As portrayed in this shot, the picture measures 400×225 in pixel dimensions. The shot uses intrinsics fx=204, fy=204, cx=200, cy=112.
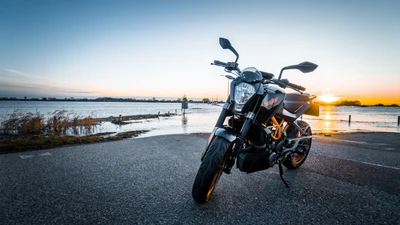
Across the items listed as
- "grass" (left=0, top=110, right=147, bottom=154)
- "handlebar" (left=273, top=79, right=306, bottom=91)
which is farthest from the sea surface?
"handlebar" (left=273, top=79, right=306, bottom=91)

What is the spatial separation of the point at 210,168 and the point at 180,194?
0.87 metres

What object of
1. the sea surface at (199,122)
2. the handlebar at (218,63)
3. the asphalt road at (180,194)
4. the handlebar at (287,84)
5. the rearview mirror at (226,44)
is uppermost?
the rearview mirror at (226,44)

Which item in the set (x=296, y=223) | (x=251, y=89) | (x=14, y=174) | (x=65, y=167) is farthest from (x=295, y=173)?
(x=14, y=174)

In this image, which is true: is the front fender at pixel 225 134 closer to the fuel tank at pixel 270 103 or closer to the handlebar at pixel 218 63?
the fuel tank at pixel 270 103

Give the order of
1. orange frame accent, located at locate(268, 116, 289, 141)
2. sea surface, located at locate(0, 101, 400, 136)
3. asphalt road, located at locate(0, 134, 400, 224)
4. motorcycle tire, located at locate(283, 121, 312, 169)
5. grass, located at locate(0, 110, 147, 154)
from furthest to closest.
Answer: sea surface, located at locate(0, 101, 400, 136)
grass, located at locate(0, 110, 147, 154)
motorcycle tire, located at locate(283, 121, 312, 169)
orange frame accent, located at locate(268, 116, 289, 141)
asphalt road, located at locate(0, 134, 400, 224)

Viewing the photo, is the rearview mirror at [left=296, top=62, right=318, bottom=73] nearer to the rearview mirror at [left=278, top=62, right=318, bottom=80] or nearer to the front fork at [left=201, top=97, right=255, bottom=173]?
the rearview mirror at [left=278, top=62, right=318, bottom=80]

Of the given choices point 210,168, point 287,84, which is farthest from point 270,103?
point 210,168

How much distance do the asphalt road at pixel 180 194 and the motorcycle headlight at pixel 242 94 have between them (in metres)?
1.25

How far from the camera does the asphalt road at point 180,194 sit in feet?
7.34

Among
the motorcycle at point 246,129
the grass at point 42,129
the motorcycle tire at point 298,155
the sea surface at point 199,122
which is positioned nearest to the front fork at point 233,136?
the motorcycle at point 246,129

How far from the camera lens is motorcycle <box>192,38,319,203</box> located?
238 centimetres

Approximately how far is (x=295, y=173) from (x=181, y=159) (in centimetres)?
251

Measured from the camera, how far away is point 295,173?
12.7 feet

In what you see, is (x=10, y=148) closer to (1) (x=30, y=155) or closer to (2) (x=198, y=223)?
(1) (x=30, y=155)
